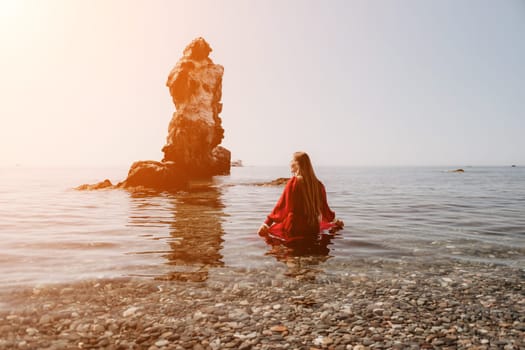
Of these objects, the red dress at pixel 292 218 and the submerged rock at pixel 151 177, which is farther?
the submerged rock at pixel 151 177

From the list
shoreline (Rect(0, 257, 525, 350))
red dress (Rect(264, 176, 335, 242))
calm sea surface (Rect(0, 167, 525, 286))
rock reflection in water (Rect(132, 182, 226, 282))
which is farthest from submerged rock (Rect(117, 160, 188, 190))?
shoreline (Rect(0, 257, 525, 350))

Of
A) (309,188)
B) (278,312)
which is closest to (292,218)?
(309,188)

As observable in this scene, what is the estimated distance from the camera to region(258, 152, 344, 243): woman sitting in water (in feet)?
31.2

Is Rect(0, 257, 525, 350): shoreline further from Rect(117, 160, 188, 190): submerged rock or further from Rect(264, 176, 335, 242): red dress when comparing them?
Rect(117, 160, 188, 190): submerged rock

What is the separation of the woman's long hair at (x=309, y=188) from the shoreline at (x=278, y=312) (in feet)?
8.83

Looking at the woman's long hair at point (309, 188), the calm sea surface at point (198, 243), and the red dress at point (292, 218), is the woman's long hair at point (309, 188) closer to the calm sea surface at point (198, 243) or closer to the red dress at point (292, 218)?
the red dress at point (292, 218)

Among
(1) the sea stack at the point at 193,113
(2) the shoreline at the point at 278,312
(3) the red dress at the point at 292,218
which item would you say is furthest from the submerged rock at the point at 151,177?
(2) the shoreline at the point at 278,312

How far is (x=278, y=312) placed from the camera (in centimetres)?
536

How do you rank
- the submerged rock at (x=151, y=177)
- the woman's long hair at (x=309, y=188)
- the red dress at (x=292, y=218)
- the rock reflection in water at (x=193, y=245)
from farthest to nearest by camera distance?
1. the submerged rock at (x=151, y=177)
2. the red dress at (x=292, y=218)
3. the woman's long hair at (x=309, y=188)
4. the rock reflection in water at (x=193, y=245)

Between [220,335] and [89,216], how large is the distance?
14886 millimetres

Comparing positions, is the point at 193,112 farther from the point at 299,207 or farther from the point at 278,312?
the point at 278,312

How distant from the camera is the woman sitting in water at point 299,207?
9.51m

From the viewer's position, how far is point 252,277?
23.4 ft

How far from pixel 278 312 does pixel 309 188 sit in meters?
4.79
